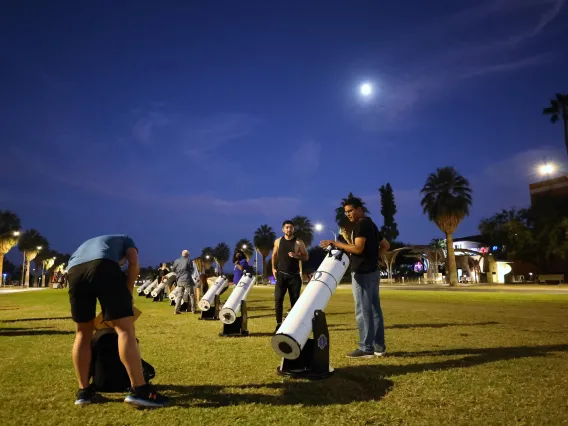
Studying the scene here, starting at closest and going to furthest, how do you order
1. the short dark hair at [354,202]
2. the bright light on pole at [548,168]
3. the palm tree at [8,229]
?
the short dark hair at [354,202] < the bright light on pole at [548,168] < the palm tree at [8,229]

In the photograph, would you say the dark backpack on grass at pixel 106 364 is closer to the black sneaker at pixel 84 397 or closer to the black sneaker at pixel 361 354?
the black sneaker at pixel 84 397

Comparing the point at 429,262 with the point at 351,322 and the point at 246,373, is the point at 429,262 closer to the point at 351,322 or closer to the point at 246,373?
the point at 351,322

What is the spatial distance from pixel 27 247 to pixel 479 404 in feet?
361

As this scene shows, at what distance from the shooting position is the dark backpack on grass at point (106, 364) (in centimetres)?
466

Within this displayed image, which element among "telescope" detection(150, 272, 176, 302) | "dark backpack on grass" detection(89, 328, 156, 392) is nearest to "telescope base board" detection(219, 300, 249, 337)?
"dark backpack on grass" detection(89, 328, 156, 392)

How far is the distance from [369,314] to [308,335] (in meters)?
1.75

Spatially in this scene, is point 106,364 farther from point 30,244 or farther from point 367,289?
point 30,244

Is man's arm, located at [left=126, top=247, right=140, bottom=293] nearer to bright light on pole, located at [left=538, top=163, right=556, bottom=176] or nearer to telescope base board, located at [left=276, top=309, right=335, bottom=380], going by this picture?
telescope base board, located at [left=276, top=309, right=335, bottom=380]

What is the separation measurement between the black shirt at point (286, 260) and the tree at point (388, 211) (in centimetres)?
9019

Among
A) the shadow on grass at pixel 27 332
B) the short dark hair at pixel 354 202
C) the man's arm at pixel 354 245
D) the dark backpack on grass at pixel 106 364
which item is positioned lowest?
the shadow on grass at pixel 27 332

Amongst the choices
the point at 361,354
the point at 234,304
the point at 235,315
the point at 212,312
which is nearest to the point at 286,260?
the point at 234,304

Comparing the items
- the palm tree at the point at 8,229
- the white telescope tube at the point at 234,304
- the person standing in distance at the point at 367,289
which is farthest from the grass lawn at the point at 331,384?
the palm tree at the point at 8,229

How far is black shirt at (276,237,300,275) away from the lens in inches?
357

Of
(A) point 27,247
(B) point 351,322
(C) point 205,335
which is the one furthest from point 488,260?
(A) point 27,247
